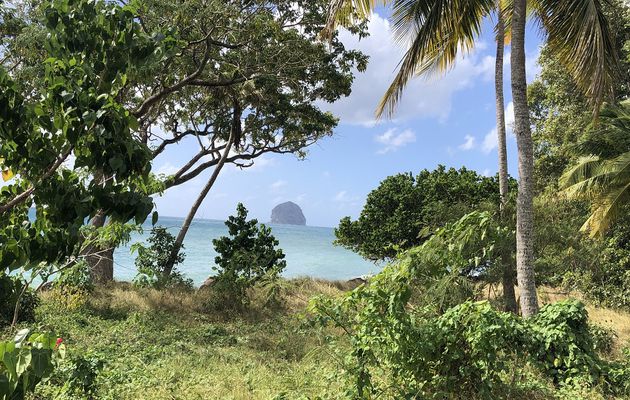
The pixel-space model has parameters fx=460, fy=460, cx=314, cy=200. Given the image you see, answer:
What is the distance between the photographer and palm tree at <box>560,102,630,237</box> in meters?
10.6

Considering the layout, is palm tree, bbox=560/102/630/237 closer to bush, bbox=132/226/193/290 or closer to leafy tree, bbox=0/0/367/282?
leafy tree, bbox=0/0/367/282

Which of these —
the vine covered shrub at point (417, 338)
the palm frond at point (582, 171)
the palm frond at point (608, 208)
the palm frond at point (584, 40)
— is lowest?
the vine covered shrub at point (417, 338)

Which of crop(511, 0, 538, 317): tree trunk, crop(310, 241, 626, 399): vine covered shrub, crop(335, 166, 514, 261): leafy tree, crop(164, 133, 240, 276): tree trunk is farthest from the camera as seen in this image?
crop(335, 166, 514, 261): leafy tree

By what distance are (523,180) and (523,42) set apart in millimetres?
1965

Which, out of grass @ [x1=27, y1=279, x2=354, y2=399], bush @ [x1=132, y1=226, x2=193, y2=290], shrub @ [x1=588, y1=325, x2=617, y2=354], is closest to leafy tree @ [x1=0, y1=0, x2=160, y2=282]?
grass @ [x1=27, y1=279, x2=354, y2=399]

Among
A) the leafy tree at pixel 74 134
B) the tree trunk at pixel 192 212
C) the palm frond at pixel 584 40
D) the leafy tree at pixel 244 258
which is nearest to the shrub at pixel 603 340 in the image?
the palm frond at pixel 584 40

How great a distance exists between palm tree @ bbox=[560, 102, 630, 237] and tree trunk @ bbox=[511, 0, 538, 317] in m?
5.43

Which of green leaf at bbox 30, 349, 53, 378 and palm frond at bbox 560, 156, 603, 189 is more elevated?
palm frond at bbox 560, 156, 603, 189

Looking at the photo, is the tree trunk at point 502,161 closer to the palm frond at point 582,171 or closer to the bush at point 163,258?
the palm frond at point 582,171

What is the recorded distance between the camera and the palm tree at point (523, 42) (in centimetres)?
631

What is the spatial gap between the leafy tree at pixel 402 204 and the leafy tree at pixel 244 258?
5.35m

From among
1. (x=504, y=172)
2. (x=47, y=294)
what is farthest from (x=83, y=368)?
(x=47, y=294)

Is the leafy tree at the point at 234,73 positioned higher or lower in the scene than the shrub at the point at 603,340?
higher

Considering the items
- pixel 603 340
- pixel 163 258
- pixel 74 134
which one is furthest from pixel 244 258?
pixel 74 134
